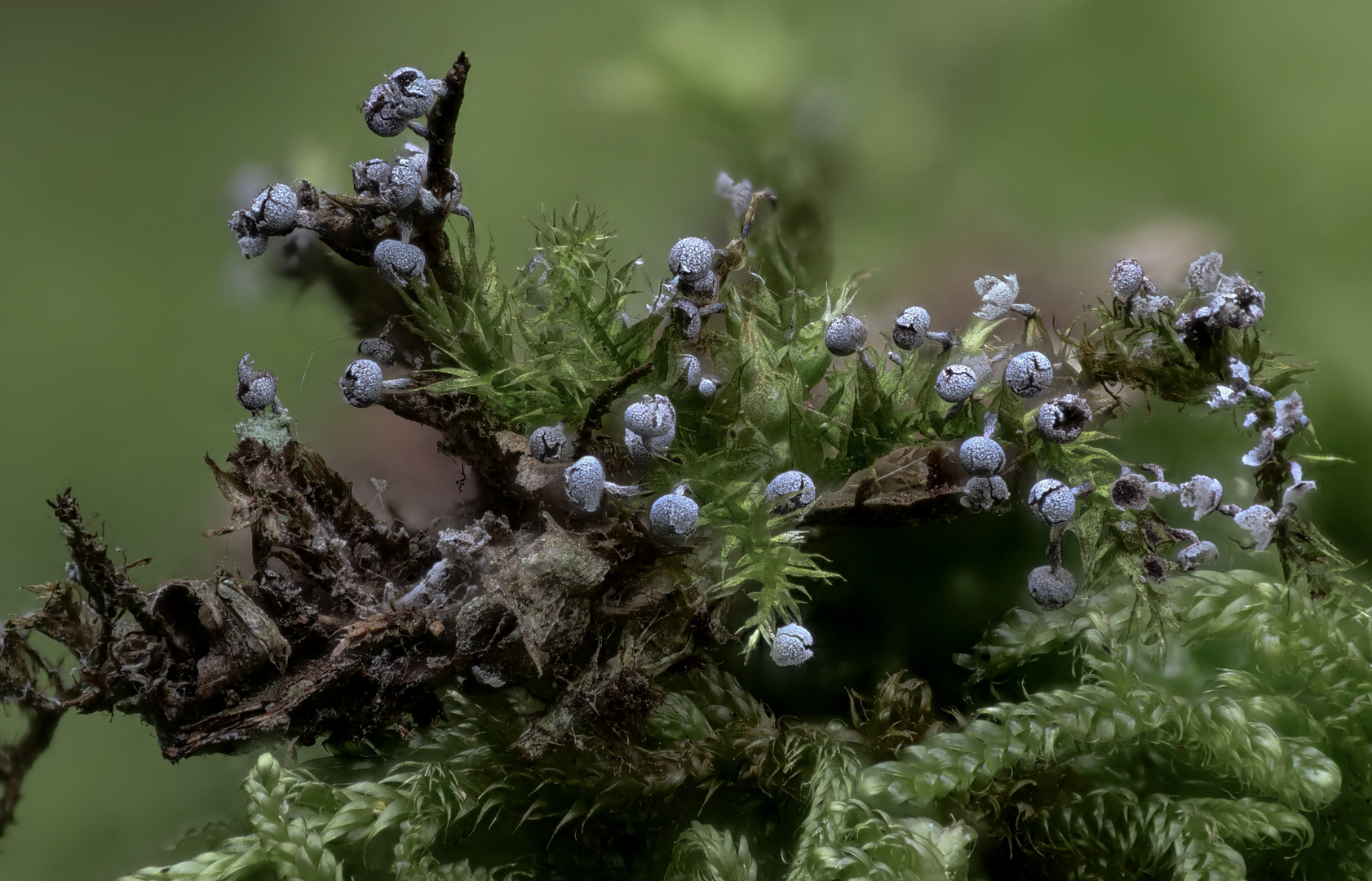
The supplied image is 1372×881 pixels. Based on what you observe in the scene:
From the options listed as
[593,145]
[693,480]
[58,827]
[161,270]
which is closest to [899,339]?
[693,480]

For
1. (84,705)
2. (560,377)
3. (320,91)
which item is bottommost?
(84,705)

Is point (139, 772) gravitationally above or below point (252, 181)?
below

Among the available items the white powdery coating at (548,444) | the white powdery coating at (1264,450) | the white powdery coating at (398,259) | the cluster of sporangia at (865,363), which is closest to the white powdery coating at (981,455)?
the cluster of sporangia at (865,363)

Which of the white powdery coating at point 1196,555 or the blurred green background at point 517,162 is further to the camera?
the blurred green background at point 517,162

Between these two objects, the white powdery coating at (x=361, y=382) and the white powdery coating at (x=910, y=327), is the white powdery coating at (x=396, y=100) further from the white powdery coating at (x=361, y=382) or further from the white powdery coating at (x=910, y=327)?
the white powdery coating at (x=910, y=327)

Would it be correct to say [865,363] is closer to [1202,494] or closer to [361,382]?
[1202,494]

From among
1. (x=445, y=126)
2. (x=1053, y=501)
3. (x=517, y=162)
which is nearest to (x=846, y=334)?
(x=1053, y=501)

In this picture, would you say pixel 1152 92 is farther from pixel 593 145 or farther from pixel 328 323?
pixel 328 323
